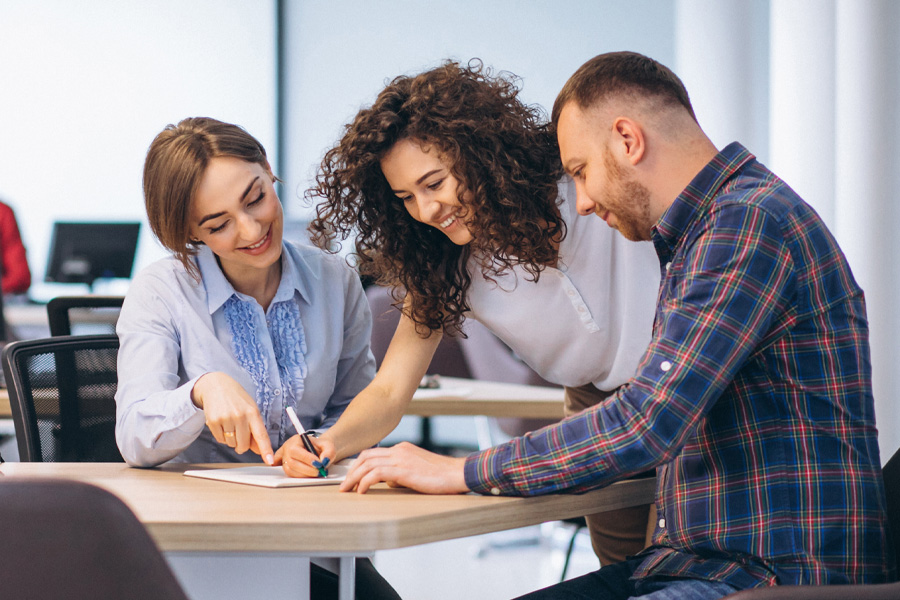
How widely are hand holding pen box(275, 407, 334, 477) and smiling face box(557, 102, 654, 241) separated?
54cm

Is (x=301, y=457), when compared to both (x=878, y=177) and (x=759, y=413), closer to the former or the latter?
A: (x=759, y=413)

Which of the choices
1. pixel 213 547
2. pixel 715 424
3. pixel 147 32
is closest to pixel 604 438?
pixel 715 424

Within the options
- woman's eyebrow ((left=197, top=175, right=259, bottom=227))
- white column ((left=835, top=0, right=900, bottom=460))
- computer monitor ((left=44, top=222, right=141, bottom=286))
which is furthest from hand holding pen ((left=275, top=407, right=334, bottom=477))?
computer monitor ((left=44, top=222, right=141, bottom=286))

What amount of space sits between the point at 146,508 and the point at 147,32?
595cm

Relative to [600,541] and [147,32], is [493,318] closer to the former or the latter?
[600,541]

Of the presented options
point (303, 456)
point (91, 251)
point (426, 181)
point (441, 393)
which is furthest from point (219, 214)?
point (91, 251)

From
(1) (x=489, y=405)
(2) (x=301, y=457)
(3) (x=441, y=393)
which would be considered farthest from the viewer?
(3) (x=441, y=393)

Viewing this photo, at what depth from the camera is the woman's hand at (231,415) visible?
131 centimetres

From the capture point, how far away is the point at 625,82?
1245 mm

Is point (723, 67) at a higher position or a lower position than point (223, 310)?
higher

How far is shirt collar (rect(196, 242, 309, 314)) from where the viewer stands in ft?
5.24

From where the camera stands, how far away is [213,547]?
0.99 meters

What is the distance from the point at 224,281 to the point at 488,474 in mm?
708

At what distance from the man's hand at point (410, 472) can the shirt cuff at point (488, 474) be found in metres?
0.01
